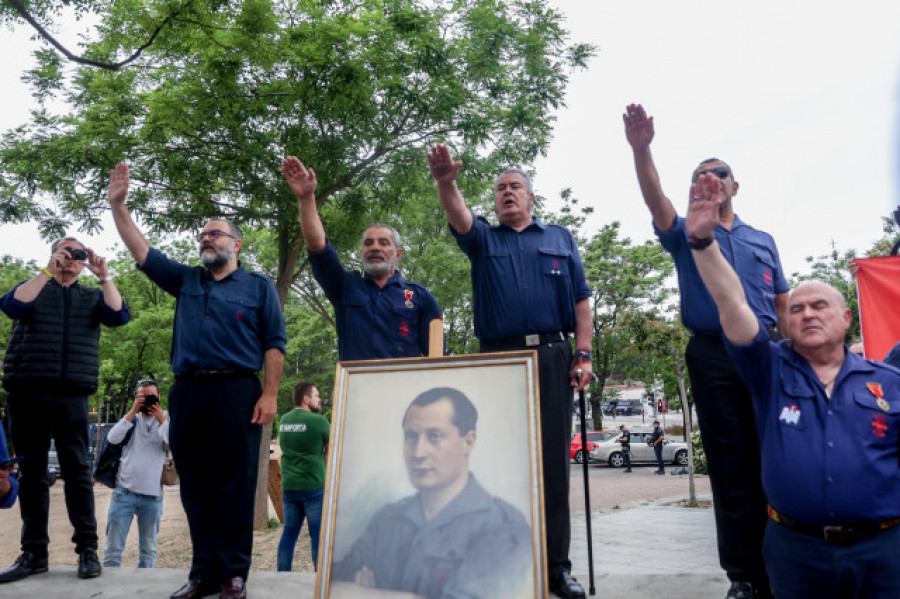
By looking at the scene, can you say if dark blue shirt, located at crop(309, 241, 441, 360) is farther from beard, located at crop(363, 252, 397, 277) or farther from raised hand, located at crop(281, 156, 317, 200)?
raised hand, located at crop(281, 156, 317, 200)

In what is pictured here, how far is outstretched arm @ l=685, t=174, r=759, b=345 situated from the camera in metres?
2.44

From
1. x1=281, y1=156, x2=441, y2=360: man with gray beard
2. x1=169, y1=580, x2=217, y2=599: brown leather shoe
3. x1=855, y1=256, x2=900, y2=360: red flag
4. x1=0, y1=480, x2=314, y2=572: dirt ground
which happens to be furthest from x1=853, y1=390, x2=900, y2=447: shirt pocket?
x1=0, y1=480, x2=314, y2=572: dirt ground

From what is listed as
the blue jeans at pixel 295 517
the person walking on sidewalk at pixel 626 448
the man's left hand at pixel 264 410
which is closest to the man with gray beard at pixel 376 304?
the man's left hand at pixel 264 410

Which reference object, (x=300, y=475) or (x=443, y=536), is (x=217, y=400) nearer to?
(x=443, y=536)

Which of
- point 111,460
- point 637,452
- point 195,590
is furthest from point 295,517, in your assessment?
point 637,452

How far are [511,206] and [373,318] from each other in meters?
1.08

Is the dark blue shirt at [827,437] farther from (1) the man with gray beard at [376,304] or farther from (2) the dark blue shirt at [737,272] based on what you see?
(1) the man with gray beard at [376,304]

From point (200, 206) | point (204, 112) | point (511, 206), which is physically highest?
point (204, 112)

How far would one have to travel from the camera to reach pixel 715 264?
247cm

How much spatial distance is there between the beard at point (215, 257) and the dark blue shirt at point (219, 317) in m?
0.08

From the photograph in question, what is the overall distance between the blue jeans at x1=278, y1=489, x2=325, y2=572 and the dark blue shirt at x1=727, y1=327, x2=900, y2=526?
4978 millimetres

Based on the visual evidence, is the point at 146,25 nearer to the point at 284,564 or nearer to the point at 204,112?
the point at 204,112

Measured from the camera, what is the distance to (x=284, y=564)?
6.51 m

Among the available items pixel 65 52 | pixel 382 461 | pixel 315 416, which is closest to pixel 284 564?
pixel 315 416
